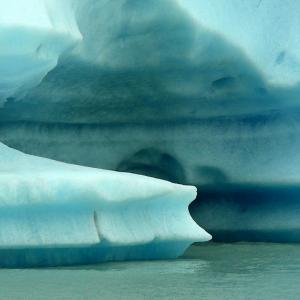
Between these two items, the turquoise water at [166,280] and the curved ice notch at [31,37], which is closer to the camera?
the turquoise water at [166,280]

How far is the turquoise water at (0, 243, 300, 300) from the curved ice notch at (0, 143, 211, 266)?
0.07 m

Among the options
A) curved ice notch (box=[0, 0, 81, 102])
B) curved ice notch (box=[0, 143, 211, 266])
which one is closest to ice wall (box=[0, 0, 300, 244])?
curved ice notch (box=[0, 0, 81, 102])

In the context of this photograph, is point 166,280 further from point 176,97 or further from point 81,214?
point 176,97

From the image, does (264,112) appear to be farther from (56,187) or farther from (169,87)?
(56,187)

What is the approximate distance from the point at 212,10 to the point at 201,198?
0.87 meters

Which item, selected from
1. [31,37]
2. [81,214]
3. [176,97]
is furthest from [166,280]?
[176,97]

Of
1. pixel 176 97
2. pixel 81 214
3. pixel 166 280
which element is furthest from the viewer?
pixel 176 97

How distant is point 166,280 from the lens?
1677mm

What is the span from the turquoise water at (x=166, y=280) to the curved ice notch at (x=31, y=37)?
553 millimetres

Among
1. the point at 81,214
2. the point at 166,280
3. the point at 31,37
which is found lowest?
the point at 166,280

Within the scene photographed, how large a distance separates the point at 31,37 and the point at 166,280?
75 cm

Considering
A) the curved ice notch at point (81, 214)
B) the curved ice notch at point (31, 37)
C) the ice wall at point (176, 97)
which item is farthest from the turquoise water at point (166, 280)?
the ice wall at point (176, 97)

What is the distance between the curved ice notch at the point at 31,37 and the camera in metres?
2.09

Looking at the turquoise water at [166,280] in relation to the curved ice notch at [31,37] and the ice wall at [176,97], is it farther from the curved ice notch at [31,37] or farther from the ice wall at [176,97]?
the ice wall at [176,97]
